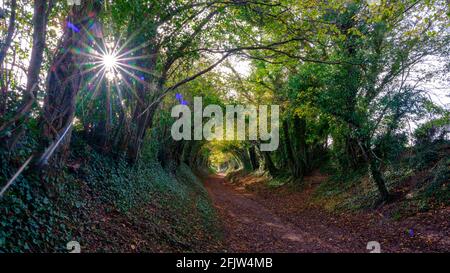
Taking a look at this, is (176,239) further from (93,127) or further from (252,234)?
(93,127)

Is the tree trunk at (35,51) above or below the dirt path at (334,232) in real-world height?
above

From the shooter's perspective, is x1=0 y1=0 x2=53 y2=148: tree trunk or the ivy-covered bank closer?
the ivy-covered bank

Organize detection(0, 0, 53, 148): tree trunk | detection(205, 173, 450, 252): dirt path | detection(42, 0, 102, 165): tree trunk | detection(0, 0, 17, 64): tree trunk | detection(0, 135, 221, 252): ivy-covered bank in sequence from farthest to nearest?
1. detection(205, 173, 450, 252): dirt path
2. detection(42, 0, 102, 165): tree trunk
3. detection(0, 0, 53, 148): tree trunk
4. detection(0, 135, 221, 252): ivy-covered bank
5. detection(0, 0, 17, 64): tree trunk

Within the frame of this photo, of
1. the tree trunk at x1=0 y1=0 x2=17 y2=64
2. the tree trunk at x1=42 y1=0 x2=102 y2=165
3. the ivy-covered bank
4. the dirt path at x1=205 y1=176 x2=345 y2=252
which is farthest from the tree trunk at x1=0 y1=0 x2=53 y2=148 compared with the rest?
the dirt path at x1=205 y1=176 x2=345 y2=252

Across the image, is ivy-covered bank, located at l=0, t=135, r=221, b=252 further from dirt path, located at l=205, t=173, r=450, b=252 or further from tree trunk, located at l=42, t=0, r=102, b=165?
dirt path, located at l=205, t=173, r=450, b=252

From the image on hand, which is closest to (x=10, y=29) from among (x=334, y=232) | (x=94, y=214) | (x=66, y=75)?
(x=66, y=75)

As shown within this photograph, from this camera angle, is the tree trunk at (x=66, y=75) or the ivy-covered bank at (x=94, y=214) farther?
the tree trunk at (x=66, y=75)

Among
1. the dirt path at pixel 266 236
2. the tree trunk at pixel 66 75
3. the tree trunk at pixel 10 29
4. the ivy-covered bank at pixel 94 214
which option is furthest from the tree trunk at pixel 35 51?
the dirt path at pixel 266 236

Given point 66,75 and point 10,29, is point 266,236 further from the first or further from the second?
point 10,29

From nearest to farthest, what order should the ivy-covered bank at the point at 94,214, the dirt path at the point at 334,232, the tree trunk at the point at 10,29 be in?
the tree trunk at the point at 10,29 → the ivy-covered bank at the point at 94,214 → the dirt path at the point at 334,232

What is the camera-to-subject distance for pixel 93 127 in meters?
8.14

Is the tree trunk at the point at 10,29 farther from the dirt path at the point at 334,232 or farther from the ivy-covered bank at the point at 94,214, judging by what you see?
the dirt path at the point at 334,232

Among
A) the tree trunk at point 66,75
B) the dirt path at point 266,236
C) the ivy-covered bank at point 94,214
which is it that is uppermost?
the tree trunk at point 66,75

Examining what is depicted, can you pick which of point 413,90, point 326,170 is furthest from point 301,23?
point 326,170
